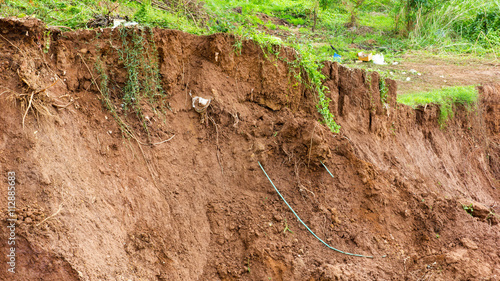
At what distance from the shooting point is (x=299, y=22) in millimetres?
11641

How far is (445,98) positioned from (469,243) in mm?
3995

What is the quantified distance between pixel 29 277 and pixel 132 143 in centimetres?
155

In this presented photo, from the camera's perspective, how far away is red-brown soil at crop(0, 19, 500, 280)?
10.8ft

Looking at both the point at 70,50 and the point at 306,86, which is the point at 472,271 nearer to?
the point at 306,86

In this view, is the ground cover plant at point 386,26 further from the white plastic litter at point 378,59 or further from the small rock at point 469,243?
the small rock at point 469,243

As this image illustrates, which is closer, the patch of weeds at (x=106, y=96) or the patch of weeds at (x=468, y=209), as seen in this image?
the patch of weeds at (x=106, y=96)

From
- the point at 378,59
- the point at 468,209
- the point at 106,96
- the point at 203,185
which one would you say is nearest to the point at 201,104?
the point at 203,185

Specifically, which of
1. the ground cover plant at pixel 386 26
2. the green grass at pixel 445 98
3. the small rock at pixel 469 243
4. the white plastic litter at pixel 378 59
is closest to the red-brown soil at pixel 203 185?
the small rock at pixel 469 243

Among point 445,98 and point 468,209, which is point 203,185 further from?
point 445,98

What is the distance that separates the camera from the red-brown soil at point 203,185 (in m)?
3.29

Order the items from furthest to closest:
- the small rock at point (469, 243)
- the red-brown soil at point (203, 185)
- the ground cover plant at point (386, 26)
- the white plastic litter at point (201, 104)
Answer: the ground cover plant at point (386, 26) < the small rock at point (469, 243) < the white plastic litter at point (201, 104) < the red-brown soil at point (203, 185)

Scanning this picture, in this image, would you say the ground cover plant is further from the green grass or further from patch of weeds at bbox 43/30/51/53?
patch of weeds at bbox 43/30/51/53

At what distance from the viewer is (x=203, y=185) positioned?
4285mm

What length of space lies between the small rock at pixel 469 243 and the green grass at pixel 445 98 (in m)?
3.18
